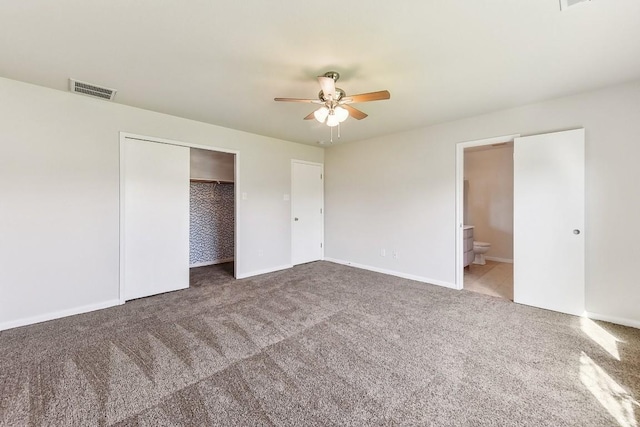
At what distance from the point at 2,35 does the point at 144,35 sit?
101 centimetres

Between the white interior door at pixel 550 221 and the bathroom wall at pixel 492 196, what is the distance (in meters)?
2.46

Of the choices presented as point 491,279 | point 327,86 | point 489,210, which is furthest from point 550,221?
point 489,210

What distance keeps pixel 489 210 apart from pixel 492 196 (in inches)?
12.2

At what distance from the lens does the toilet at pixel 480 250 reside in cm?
504

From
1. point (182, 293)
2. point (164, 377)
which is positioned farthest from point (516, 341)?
point (182, 293)

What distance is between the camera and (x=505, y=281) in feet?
13.1

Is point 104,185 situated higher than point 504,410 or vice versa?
point 104,185

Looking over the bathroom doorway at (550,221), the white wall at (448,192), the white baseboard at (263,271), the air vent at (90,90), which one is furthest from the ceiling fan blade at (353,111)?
the white baseboard at (263,271)

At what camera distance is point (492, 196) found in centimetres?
565

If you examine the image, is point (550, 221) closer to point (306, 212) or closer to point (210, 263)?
point (306, 212)

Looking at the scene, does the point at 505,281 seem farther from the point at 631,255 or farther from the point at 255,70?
the point at 255,70

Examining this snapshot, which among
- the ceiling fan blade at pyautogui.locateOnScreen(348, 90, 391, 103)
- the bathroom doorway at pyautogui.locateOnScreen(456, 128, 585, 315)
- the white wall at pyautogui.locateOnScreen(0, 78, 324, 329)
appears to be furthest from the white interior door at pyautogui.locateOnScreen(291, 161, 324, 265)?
the bathroom doorway at pyautogui.locateOnScreen(456, 128, 585, 315)

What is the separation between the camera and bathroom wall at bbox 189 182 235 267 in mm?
5008

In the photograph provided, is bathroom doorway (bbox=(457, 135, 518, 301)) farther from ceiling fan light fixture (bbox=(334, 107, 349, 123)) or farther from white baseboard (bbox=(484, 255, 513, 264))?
ceiling fan light fixture (bbox=(334, 107, 349, 123))
